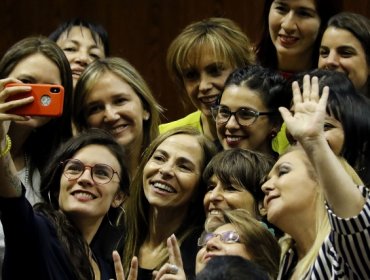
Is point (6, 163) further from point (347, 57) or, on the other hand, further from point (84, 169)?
point (347, 57)

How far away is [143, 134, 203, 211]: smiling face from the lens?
316cm

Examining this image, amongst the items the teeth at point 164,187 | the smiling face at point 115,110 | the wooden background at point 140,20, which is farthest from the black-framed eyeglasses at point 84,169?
the wooden background at point 140,20

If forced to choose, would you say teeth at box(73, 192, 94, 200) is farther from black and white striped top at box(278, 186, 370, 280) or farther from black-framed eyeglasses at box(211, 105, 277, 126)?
black and white striped top at box(278, 186, 370, 280)

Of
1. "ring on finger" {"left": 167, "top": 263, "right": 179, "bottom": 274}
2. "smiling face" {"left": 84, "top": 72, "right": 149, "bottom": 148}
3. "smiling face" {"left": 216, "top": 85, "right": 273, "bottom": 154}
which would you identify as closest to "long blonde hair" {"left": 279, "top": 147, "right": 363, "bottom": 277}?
"ring on finger" {"left": 167, "top": 263, "right": 179, "bottom": 274}

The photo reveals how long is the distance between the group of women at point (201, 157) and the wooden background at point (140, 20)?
0.81m

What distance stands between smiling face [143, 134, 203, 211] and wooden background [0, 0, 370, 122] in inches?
53.9

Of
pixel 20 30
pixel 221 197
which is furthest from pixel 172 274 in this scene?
pixel 20 30

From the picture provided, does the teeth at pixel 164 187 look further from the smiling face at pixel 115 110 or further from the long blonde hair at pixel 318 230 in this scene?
the long blonde hair at pixel 318 230

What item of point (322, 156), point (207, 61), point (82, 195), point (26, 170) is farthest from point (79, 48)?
point (322, 156)

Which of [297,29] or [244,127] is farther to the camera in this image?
[297,29]

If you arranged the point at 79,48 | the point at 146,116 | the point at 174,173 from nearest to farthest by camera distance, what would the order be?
the point at 174,173, the point at 146,116, the point at 79,48

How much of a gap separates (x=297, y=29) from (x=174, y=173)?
0.57m

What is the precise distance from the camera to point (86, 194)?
9.82 ft

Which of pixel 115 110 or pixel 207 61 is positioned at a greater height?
pixel 207 61
